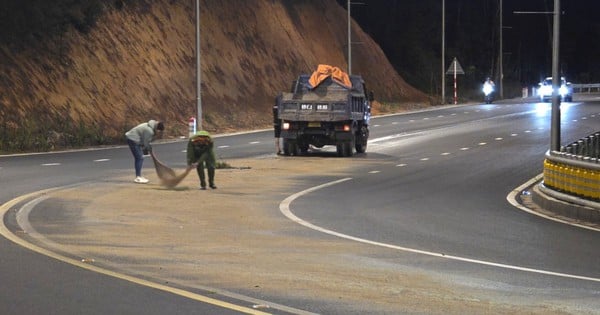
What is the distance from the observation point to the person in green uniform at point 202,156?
888 inches

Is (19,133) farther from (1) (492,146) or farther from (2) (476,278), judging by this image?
(2) (476,278)

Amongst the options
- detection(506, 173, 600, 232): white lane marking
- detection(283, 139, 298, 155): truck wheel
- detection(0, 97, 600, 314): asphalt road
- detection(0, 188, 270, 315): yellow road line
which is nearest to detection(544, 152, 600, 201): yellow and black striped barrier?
detection(506, 173, 600, 232): white lane marking

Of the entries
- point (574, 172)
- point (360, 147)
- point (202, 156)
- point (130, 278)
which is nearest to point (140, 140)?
point (202, 156)

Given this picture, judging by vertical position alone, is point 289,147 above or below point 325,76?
below

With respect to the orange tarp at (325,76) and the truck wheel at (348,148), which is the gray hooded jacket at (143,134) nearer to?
the truck wheel at (348,148)

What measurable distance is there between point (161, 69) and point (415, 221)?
1380 inches

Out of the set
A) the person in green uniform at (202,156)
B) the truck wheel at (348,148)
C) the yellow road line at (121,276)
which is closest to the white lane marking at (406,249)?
the person in green uniform at (202,156)

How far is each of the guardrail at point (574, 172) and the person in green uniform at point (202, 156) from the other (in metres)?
6.54

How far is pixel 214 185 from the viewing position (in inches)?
907

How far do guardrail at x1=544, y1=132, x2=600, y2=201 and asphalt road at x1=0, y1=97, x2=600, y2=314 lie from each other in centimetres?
97

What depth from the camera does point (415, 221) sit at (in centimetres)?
1758

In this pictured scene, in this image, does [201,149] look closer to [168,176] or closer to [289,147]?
[168,176]

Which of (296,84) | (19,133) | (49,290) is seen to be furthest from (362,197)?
(19,133)

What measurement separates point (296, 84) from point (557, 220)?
1746cm
